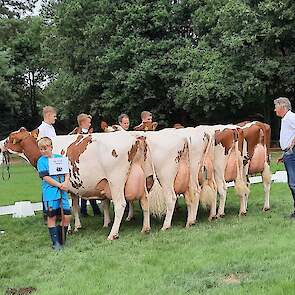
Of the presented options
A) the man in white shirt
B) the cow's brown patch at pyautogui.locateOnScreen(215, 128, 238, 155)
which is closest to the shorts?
the man in white shirt

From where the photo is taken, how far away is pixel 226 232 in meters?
7.98

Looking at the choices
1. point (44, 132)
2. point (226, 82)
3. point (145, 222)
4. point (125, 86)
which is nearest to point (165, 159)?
point (145, 222)

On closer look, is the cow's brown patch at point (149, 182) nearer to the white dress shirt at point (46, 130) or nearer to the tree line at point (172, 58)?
the white dress shirt at point (46, 130)

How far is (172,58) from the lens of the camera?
97.5 ft

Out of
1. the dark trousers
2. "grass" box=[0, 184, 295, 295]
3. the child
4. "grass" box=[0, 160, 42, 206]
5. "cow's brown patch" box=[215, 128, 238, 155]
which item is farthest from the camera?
"grass" box=[0, 160, 42, 206]

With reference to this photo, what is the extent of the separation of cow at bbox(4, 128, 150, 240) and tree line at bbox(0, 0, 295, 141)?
18763mm

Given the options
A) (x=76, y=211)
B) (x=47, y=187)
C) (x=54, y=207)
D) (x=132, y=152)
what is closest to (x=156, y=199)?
(x=132, y=152)

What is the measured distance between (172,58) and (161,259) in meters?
24.0

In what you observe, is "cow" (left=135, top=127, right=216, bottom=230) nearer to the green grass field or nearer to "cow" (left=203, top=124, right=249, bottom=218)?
"cow" (left=203, top=124, right=249, bottom=218)

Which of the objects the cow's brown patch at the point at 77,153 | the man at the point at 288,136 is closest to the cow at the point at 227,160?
the man at the point at 288,136

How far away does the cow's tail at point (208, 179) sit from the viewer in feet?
30.6

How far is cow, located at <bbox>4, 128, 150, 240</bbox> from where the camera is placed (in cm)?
831

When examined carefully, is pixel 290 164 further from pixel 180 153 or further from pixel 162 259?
pixel 162 259

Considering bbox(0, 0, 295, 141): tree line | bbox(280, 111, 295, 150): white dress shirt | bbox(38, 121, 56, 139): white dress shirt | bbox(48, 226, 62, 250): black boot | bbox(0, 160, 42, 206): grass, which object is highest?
bbox(0, 0, 295, 141): tree line
